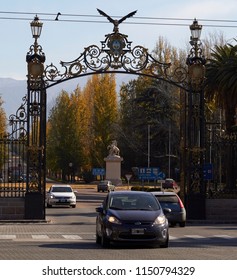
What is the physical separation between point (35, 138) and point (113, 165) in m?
55.5

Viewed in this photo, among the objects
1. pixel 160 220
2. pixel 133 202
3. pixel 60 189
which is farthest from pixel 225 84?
pixel 160 220

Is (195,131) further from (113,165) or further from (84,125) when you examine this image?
(84,125)

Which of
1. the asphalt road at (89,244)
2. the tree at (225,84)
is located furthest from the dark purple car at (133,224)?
the tree at (225,84)

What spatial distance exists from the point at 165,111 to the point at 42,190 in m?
52.4

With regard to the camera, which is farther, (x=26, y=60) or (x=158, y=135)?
(x=158, y=135)

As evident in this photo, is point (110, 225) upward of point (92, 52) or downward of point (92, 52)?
downward

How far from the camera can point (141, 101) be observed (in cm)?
9212

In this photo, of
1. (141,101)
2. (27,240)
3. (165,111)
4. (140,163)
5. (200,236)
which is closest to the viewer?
(27,240)

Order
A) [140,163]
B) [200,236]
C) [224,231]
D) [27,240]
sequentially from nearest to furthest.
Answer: [27,240]
[200,236]
[224,231]
[140,163]

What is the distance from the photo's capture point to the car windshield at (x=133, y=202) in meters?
21.3

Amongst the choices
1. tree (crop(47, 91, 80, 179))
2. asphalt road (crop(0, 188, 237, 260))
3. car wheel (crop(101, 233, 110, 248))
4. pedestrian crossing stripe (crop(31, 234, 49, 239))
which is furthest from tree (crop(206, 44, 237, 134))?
tree (crop(47, 91, 80, 179))

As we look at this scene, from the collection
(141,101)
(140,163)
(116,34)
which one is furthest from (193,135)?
(140,163)

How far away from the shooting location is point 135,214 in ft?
67.3

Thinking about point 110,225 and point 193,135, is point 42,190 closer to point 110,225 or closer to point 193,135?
point 193,135
